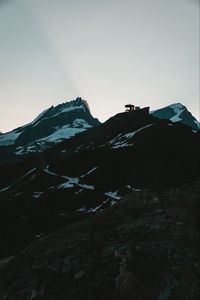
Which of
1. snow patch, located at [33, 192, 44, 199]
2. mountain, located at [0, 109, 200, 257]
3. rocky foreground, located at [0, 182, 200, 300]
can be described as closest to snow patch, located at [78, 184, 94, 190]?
mountain, located at [0, 109, 200, 257]

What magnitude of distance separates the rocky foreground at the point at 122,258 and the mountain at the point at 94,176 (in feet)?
150

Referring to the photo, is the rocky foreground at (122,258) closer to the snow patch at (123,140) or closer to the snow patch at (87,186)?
the snow patch at (87,186)

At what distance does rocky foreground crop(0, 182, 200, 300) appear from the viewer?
21812mm

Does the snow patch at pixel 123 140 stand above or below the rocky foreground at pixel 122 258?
above

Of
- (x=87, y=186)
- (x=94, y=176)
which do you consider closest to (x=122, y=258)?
(x=87, y=186)

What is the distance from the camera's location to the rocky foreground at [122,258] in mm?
21812

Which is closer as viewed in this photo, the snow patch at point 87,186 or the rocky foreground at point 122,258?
the rocky foreground at point 122,258

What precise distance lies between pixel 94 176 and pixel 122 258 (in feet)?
282

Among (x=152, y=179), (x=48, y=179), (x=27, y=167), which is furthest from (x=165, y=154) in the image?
(x=27, y=167)

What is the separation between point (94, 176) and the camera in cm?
10981

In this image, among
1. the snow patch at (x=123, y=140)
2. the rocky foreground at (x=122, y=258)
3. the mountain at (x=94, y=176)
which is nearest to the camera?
the rocky foreground at (x=122, y=258)

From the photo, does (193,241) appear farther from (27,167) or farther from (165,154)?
(27,167)

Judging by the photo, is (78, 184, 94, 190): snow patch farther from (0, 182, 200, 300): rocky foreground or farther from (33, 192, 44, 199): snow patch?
(0, 182, 200, 300): rocky foreground

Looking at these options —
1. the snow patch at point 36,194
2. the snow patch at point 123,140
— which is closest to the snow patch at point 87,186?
the snow patch at point 36,194
